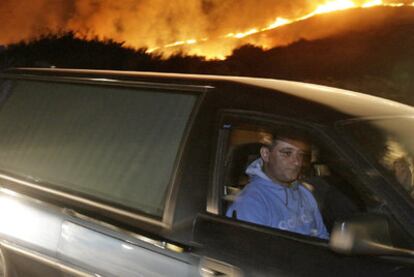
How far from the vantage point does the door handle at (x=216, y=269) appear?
2.82 metres

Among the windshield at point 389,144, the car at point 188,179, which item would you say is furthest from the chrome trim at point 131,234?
the windshield at point 389,144

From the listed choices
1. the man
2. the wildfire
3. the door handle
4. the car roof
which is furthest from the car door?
the wildfire

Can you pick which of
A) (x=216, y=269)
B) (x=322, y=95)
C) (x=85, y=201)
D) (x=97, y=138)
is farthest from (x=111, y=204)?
(x=322, y=95)

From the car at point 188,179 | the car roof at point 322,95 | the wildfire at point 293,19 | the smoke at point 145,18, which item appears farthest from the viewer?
the smoke at point 145,18

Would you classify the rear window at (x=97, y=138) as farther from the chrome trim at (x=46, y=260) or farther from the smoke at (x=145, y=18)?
the smoke at (x=145, y=18)

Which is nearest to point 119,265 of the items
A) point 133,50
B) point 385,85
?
point 385,85

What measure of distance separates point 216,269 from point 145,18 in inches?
1285

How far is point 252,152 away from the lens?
11.6 ft

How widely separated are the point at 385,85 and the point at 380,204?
13571 millimetres

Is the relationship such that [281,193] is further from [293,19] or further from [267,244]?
[293,19]

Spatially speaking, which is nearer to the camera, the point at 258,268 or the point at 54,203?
the point at 258,268

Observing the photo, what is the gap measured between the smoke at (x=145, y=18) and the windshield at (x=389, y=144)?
24.6 meters

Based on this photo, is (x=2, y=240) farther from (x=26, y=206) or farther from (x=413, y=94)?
(x=413, y=94)

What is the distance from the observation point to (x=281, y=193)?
3.33 metres
